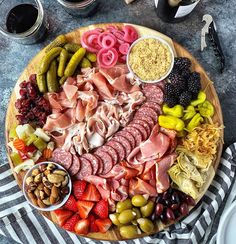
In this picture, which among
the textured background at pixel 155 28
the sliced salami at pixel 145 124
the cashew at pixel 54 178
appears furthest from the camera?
the textured background at pixel 155 28

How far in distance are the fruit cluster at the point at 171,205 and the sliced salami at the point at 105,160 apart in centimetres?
27

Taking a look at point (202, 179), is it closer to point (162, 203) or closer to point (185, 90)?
point (162, 203)

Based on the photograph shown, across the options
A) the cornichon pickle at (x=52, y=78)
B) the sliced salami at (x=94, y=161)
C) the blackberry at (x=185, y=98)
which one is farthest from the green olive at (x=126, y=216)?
the cornichon pickle at (x=52, y=78)

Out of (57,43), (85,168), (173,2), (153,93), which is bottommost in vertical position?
(85,168)

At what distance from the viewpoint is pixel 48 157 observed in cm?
221

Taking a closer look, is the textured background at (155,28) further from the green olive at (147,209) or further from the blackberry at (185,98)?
the green olive at (147,209)

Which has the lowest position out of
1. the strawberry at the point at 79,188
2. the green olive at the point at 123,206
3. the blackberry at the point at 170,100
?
the green olive at the point at 123,206

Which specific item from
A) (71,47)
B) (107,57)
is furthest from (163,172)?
(71,47)

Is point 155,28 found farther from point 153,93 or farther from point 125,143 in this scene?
point 125,143

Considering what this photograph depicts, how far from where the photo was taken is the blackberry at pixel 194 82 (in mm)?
2115

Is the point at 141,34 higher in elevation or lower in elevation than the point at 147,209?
higher

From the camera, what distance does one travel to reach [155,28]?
2.40 m

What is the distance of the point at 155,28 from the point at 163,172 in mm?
766

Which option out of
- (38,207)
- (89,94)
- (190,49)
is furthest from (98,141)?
(190,49)
